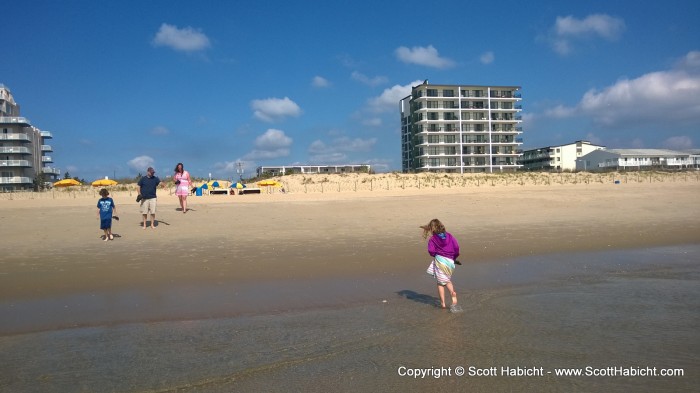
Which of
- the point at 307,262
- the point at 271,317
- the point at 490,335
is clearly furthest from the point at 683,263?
the point at 271,317

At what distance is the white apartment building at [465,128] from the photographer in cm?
8662

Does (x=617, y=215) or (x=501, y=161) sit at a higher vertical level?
(x=501, y=161)

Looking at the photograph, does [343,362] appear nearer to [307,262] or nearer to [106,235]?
[307,262]

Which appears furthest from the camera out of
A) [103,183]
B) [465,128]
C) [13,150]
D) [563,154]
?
[563,154]

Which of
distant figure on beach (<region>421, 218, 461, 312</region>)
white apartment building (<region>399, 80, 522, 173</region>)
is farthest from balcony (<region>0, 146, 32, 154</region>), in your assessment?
distant figure on beach (<region>421, 218, 461, 312</region>)

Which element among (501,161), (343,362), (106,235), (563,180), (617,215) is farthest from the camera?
(501,161)

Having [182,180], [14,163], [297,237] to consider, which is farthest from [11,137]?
[297,237]

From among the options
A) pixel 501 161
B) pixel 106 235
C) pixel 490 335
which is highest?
pixel 501 161

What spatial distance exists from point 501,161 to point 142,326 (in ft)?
287

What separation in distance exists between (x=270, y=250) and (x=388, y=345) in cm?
700

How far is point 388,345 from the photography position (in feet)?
19.7

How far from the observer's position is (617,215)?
62.0 feet

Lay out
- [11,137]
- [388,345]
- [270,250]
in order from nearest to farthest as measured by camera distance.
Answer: [388,345] < [270,250] < [11,137]

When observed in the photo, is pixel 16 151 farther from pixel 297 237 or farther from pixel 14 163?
pixel 297 237
